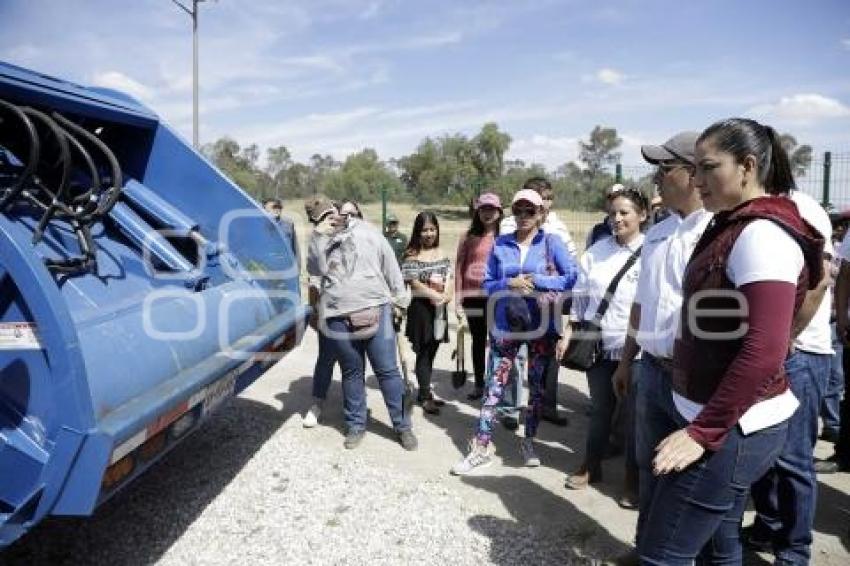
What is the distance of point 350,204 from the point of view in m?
4.68

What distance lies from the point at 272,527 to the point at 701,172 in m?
2.62

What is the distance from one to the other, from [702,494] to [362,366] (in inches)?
115

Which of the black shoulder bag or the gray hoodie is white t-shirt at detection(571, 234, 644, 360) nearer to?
the black shoulder bag

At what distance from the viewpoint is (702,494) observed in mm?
1735

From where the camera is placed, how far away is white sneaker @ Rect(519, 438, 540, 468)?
13.0 ft

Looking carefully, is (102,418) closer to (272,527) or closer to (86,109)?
(272,527)

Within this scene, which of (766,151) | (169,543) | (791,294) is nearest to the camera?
(791,294)

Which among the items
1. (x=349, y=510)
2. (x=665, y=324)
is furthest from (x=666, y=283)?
(x=349, y=510)

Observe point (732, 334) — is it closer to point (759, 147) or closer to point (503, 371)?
point (759, 147)

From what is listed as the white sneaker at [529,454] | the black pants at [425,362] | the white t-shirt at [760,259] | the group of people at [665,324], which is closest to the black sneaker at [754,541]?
the group of people at [665,324]

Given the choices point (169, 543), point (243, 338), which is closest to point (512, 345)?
point (243, 338)

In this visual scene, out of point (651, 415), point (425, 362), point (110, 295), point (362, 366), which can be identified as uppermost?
point (110, 295)

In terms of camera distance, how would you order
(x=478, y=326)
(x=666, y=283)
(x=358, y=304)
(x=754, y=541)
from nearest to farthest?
(x=666, y=283) < (x=754, y=541) < (x=358, y=304) < (x=478, y=326)

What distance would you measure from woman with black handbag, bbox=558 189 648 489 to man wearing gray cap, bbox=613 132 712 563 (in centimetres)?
76
